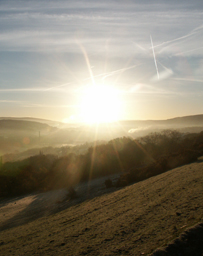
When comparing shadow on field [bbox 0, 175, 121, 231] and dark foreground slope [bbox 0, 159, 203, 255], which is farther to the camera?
shadow on field [bbox 0, 175, 121, 231]

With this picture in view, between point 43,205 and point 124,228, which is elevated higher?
point 124,228

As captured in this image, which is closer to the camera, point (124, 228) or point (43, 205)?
point (124, 228)

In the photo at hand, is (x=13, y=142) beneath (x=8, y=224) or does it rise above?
above

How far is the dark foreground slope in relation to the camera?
4426 millimetres

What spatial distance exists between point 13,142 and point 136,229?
56.1 m

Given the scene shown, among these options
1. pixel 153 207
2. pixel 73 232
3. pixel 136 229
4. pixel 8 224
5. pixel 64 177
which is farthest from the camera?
pixel 64 177

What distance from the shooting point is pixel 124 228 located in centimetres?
526

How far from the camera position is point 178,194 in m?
6.76

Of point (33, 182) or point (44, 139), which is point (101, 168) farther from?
point (44, 139)

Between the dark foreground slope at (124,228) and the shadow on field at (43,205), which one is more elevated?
the dark foreground slope at (124,228)

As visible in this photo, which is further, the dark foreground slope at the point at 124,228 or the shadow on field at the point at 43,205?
the shadow on field at the point at 43,205

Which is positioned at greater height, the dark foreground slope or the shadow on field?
the dark foreground slope

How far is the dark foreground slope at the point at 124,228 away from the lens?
4426 millimetres

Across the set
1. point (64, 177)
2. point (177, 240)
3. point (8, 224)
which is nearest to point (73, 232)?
point (177, 240)
